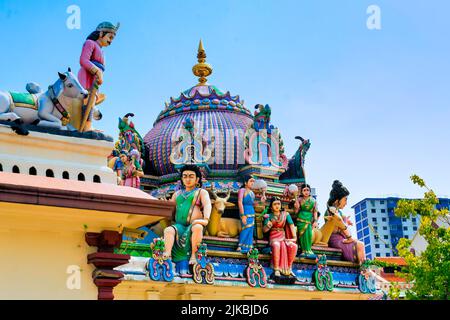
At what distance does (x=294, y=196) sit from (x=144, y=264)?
228 inches

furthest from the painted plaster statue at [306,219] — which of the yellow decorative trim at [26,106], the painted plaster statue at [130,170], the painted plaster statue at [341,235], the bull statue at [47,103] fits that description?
the yellow decorative trim at [26,106]

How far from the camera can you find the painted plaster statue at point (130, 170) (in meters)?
18.0

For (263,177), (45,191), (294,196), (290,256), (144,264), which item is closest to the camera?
(45,191)

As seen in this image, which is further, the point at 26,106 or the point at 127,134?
the point at 127,134

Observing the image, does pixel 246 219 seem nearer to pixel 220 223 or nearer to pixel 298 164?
pixel 220 223

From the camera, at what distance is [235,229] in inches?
676

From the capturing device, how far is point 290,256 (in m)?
16.8

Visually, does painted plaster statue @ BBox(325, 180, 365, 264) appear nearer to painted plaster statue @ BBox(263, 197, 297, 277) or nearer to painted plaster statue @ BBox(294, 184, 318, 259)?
painted plaster statue @ BBox(294, 184, 318, 259)

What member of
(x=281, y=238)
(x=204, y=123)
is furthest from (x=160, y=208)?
(x=204, y=123)

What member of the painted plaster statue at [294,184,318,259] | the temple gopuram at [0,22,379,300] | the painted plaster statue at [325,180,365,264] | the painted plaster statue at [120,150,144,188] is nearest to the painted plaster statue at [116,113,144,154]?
the temple gopuram at [0,22,379,300]

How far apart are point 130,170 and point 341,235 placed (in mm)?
6320
